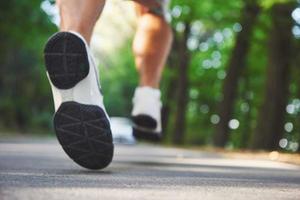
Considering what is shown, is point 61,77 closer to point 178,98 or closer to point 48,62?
point 48,62

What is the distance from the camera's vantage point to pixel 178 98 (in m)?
21.9

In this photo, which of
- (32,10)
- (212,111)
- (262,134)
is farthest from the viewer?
(212,111)

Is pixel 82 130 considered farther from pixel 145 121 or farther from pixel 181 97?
pixel 181 97

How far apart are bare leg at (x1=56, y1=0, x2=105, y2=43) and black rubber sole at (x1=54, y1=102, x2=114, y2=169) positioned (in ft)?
1.30

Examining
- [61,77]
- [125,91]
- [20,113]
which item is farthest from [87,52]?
[125,91]

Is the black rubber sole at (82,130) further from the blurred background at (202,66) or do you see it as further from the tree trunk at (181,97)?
the tree trunk at (181,97)

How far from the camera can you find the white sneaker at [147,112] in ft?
12.7

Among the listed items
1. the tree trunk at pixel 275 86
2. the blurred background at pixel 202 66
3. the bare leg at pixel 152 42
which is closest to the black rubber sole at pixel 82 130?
the bare leg at pixel 152 42

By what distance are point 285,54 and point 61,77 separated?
42.8ft

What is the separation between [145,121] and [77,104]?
3.84ft

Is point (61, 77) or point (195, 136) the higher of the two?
point (61, 77)

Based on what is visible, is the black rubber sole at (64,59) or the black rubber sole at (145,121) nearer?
the black rubber sole at (64,59)

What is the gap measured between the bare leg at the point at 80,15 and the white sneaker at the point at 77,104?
176 mm

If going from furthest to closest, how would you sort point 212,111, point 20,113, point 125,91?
point 125,91, point 212,111, point 20,113
